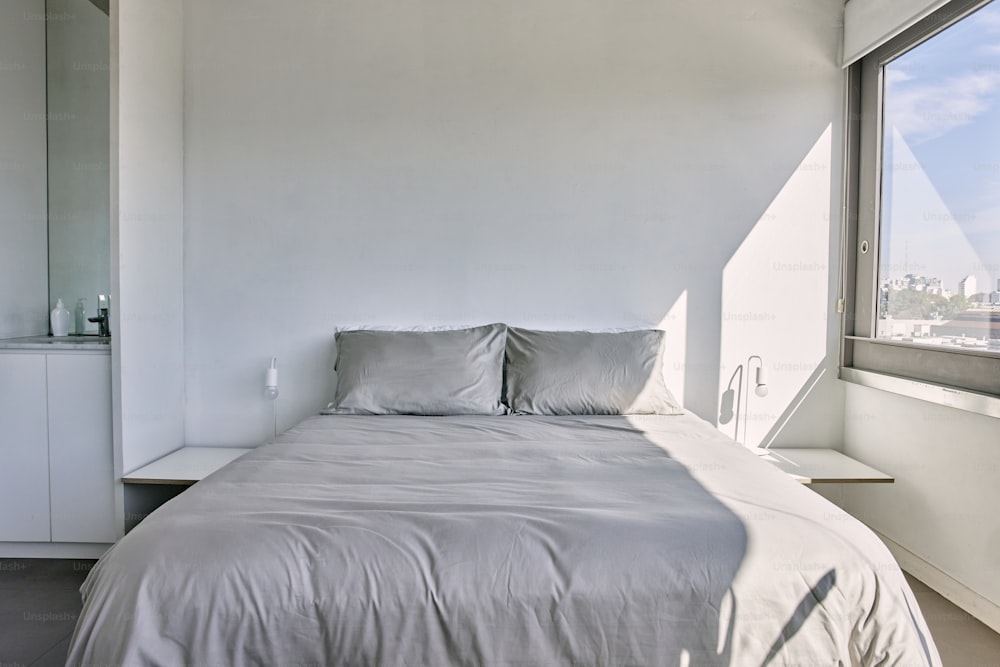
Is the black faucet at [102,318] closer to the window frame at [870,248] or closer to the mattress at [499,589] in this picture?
the mattress at [499,589]

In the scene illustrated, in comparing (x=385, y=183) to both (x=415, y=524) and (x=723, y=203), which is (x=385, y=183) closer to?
(x=723, y=203)

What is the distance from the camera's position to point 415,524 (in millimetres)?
1593

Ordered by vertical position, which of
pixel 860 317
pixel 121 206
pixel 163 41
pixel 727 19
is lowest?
pixel 860 317

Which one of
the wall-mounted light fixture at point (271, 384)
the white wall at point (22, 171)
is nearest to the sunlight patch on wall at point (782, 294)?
the wall-mounted light fixture at point (271, 384)

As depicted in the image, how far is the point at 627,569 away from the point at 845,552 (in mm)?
521

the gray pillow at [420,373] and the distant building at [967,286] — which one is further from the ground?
the distant building at [967,286]

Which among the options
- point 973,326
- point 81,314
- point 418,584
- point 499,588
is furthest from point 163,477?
point 973,326

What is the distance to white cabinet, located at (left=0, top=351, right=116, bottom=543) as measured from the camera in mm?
2818

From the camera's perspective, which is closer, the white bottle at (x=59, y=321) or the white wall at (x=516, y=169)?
the white bottle at (x=59, y=321)

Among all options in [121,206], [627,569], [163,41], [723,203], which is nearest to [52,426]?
[121,206]

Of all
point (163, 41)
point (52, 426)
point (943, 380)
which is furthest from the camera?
point (163, 41)

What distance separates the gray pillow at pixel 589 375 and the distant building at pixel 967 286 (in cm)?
120

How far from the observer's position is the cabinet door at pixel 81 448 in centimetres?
282

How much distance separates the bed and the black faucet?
1.86 meters
